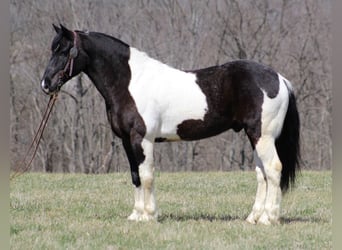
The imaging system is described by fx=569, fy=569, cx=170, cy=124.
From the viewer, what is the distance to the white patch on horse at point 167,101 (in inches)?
223

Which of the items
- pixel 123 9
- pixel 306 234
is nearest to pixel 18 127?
pixel 123 9

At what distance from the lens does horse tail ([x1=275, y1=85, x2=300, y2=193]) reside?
582 cm

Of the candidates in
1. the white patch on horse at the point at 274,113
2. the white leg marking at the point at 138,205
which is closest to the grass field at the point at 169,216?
the white leg marking at the point at 138,205

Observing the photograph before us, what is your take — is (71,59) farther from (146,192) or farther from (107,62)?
(146,192)

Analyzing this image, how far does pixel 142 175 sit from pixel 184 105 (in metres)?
0.83

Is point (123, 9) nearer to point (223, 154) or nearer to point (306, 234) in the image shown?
point (223, 154)

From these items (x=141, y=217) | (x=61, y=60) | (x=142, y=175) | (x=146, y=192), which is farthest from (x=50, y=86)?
(x=141, y=217)

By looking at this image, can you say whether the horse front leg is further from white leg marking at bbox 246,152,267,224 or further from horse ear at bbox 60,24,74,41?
horse ear at bbox 60,24,74,41

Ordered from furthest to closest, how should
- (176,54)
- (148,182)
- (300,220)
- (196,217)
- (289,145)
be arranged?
(176,54) → (196,217) → (300,220) → (289,145) → (148,182)

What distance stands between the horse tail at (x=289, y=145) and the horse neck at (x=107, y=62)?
1685mm

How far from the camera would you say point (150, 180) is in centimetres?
573

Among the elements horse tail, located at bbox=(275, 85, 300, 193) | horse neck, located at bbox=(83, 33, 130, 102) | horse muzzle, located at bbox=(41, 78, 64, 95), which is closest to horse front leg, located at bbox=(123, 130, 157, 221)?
horse neck, located at bbox=(83, 33, 130, 102)

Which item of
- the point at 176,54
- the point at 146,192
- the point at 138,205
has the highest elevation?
the point at 176,54

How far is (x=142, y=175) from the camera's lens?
5.75 meters
